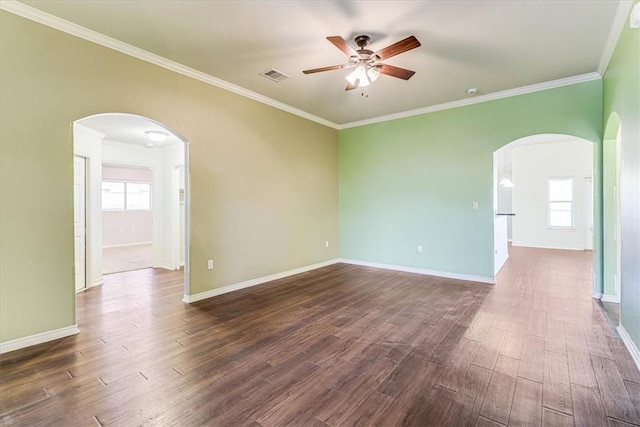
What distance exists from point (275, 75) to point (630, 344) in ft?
15.9

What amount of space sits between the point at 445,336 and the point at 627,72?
303 centimetres

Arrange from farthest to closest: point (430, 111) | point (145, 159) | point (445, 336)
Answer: point (145, 159), point (430, 111), point (445, 336)

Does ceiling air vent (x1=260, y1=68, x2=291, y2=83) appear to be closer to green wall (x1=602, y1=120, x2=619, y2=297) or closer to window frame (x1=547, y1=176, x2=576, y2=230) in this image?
green wall (x1=602, y1=120, x2=619, y2=297)

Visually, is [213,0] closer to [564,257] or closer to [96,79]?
[96,79]

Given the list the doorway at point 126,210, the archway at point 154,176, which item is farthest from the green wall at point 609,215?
Answer: the doorway at point 126,210

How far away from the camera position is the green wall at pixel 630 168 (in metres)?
2.44

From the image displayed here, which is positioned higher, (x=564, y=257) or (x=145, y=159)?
(x=145, y=159)

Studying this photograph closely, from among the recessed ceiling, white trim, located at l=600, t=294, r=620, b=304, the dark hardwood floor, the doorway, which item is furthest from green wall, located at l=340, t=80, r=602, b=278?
the doorway

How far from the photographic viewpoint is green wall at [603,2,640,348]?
7.99ft

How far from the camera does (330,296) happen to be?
167 inches

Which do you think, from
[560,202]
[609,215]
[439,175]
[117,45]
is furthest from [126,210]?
[560,202]

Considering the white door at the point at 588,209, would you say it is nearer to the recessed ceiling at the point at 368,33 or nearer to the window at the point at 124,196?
the recessed ceiling at the point at 368,33

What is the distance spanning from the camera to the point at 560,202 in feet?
28.7

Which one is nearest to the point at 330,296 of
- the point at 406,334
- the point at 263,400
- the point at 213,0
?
the point at 406,334
